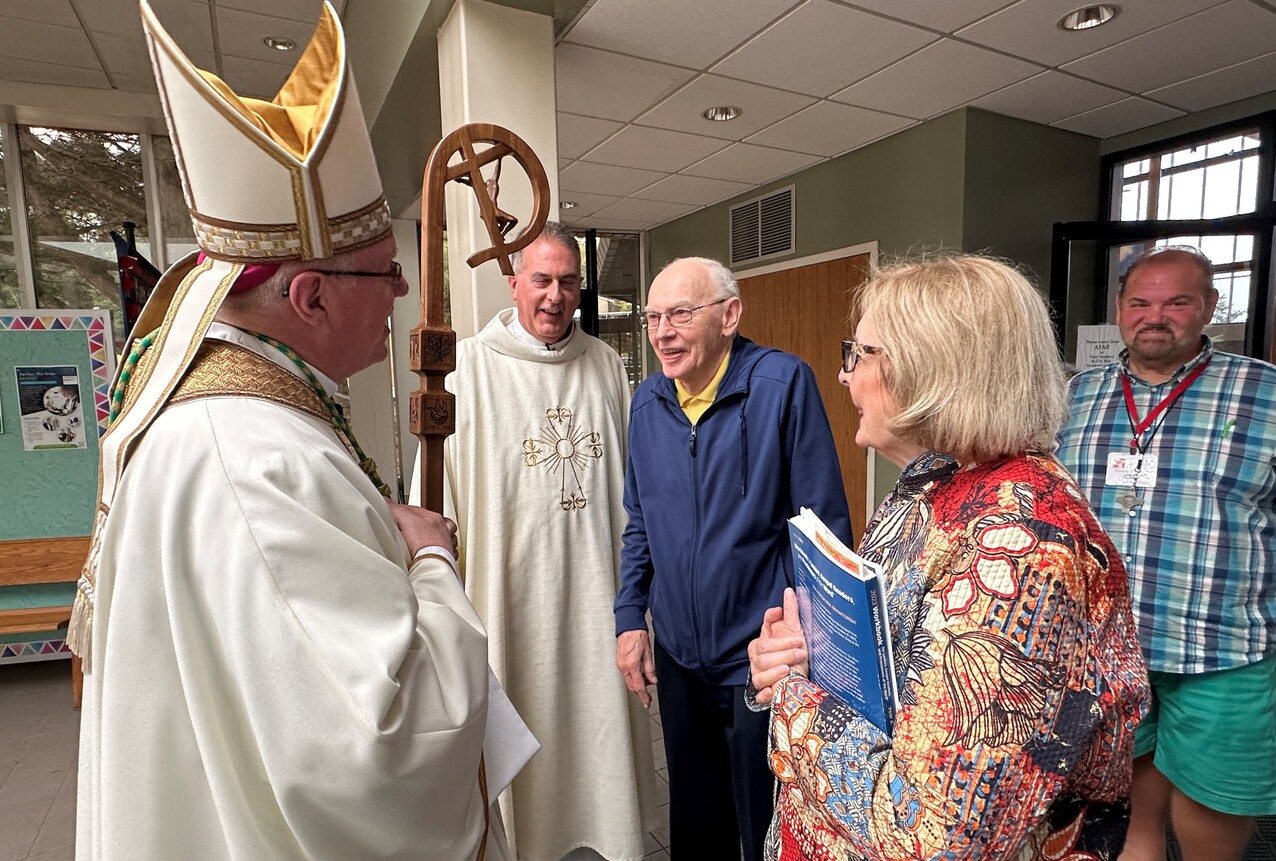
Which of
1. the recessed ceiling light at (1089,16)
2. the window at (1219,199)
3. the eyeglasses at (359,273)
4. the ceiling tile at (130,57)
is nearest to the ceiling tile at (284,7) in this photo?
the ceiling tile at (130,57)

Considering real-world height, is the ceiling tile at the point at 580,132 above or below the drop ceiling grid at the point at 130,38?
below

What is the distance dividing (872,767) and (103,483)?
98 cm

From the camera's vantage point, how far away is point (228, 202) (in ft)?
2.77

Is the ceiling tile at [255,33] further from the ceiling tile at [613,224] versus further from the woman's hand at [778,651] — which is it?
the woman's hand at [778,651]

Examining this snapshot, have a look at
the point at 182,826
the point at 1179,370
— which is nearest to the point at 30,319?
the point at 182,826

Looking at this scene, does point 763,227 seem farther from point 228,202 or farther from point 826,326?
point 228,202

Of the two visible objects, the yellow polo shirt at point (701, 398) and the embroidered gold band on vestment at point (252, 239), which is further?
the yellow polo shirt at point (701, 398)

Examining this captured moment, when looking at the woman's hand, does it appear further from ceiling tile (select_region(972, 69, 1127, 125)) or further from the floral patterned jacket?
ceiling tile (select_region(972, 69, 1127, 125))

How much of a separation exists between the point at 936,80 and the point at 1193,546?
2.42m

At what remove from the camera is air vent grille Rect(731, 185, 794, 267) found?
15.8 feet

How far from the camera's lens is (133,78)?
146 inches

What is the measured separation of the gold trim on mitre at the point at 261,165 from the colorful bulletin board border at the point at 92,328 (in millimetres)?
3613

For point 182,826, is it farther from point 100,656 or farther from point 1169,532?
point 1169,532

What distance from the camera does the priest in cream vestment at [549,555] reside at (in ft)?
5.97
